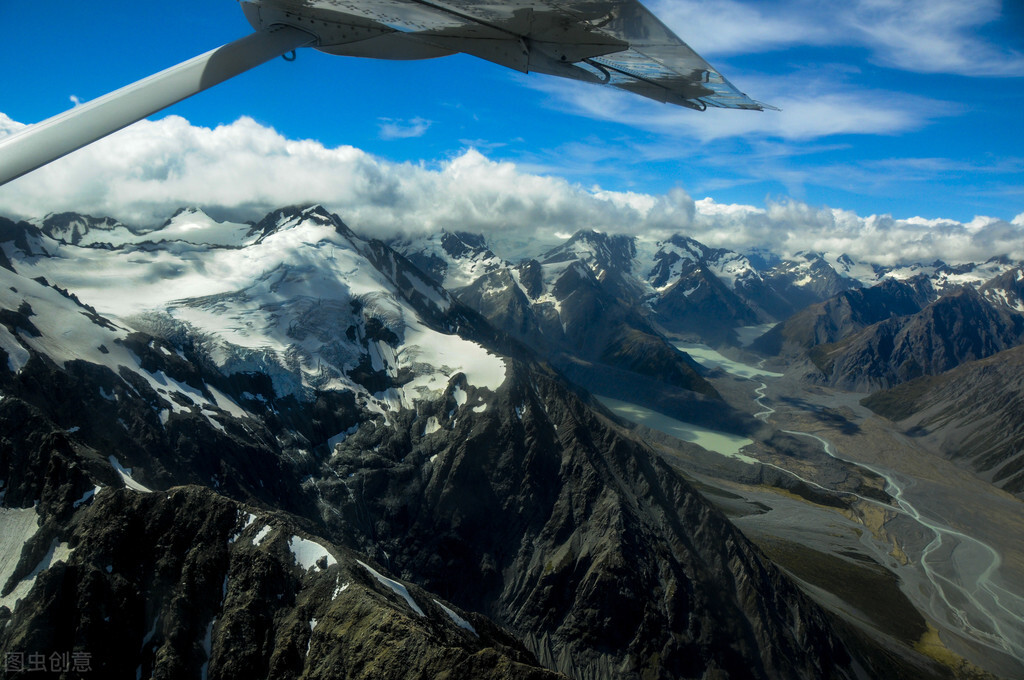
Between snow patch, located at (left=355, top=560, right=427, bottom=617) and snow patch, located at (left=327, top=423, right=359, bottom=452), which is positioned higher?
snow patch, located at (left=327, top=423, right=359, bottom=452)

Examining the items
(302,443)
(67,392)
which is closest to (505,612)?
(302,443)

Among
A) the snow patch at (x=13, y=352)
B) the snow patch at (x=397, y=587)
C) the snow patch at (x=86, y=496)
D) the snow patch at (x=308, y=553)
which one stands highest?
the snow patch at (x=13, y=352)

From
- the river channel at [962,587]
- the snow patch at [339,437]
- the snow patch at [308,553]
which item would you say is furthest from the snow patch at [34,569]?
the river channel at [962,587]

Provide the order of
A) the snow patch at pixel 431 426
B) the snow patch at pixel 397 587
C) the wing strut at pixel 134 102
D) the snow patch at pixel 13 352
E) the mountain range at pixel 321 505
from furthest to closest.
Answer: the snow patch at pixel 431 426
the snow patch at pixel 13 352
the snow patch at pixel 397 587
the mountain range at pixel 321 505
the wing strut at pixel 134 102

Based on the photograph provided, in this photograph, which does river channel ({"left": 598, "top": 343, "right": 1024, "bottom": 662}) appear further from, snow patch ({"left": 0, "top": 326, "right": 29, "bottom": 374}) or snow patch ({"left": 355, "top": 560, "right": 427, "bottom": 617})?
snow patch ({"left": 0, "top": 326, "right": 29, "bottom": 374})

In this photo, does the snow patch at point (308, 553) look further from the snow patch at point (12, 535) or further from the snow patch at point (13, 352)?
the snow patch at point (13, 352)

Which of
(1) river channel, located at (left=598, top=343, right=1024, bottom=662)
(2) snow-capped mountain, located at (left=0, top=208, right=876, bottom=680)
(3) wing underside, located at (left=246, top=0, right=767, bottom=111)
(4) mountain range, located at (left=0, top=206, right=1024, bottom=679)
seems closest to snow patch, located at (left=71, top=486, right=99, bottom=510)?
(4) mountain range, located at (left=0, top=206, right=1024, bottom=679)
